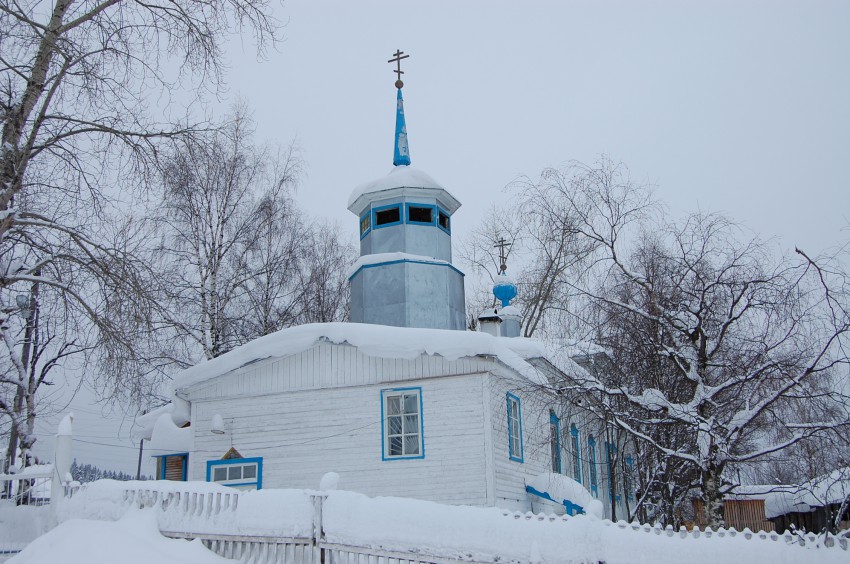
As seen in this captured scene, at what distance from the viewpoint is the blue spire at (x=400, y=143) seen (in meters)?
21.2

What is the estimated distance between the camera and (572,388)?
1081cm

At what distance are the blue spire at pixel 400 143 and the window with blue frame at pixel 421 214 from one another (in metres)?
2.05

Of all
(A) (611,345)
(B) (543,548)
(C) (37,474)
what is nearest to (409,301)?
(A) (611,345)

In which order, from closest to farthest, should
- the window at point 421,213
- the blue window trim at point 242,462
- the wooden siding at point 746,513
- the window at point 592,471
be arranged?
the blue window trim at point 242,462, the window at point 421,213, the window at point 592,471, the wooden siding at point 746,513

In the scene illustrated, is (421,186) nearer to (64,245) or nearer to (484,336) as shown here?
(484,336)

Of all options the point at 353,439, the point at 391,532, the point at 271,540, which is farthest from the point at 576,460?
the point at 391,532

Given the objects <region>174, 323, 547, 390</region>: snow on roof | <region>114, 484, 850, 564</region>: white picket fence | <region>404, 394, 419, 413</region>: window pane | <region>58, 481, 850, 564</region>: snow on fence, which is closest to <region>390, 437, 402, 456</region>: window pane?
<region>404, 394, 419, 413</region>: window pane

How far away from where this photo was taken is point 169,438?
49.6 ft

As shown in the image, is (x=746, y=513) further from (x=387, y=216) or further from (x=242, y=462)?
(x=242, y=462)

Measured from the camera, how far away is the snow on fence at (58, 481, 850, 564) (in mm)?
6906

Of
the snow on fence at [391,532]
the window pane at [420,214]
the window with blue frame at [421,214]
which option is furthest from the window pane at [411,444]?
the window pane at [420,214]

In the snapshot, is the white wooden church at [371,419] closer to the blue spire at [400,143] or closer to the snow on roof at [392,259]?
the snow on roof at [392,259]

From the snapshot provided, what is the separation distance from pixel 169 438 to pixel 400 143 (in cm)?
1002

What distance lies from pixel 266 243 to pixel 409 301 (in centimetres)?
722
